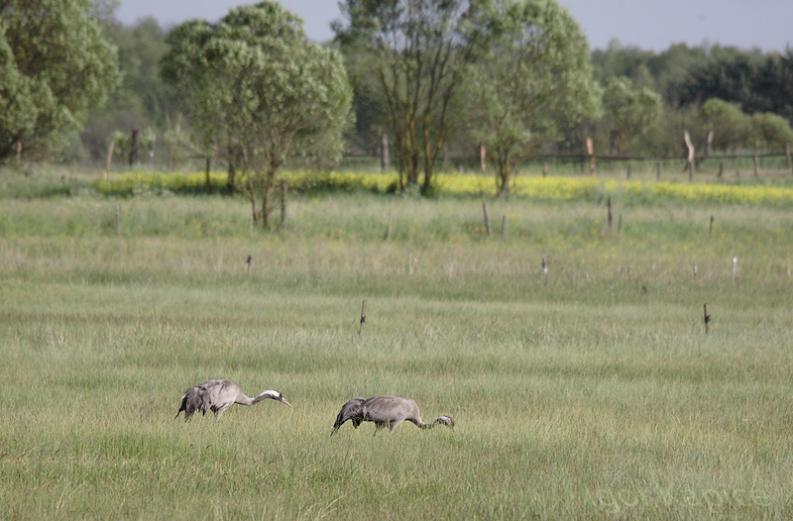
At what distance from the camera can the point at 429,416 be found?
13531mm

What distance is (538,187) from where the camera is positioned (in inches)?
2392

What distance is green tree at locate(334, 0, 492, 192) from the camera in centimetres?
5781

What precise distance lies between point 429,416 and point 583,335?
7872mm

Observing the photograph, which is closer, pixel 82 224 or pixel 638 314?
pixel 638 314

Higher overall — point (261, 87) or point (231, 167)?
point (261, 87)

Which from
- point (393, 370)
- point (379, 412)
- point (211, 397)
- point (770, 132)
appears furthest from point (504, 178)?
point (379, 412)

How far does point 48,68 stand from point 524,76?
69.0 ft

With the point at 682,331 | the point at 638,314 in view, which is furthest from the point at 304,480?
the point at 638,314

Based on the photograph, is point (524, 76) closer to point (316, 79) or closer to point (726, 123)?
point (316, 79)

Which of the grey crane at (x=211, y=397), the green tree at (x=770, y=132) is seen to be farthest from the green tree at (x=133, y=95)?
the grey crane at (x=211, y=397)

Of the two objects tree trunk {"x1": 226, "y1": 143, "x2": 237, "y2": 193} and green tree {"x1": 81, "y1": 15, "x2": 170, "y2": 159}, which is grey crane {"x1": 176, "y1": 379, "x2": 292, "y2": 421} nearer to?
tree trunk {"x1": 226, "y1": 143, "x2": 237, "y2": 193}

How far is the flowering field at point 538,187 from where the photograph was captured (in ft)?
185

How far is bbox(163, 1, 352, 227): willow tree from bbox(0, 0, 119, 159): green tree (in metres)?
3.93

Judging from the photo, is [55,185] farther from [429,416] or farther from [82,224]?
[429,416]
